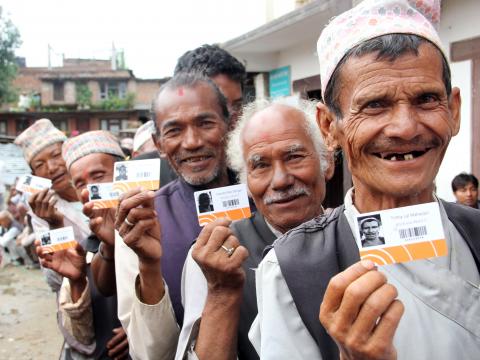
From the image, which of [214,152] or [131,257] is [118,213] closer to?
[131,257]

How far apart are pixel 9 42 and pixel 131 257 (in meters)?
33.4

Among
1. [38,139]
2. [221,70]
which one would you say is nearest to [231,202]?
[221,70]

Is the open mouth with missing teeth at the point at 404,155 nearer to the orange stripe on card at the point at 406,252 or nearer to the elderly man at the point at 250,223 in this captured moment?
the orange stripe on card at the point at 406,252

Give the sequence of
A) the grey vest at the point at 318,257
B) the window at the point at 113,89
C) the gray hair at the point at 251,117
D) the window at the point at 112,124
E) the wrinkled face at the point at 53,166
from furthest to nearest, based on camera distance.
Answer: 1. the window at the point at 113,89
2. the window at the point at 112,124
3. the wrinkled face at the point at 53,166
4. the gray hair at the point at 251,117
5. the grey vest at the point at 318,257

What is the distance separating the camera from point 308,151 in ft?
6.67

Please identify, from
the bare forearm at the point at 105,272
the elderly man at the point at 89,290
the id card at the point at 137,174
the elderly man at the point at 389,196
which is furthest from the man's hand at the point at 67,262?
the elderly man at the point at 389,196

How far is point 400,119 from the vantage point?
1.26m

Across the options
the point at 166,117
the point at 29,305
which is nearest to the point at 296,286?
the point at 166,117

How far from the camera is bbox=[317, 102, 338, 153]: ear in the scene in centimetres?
149

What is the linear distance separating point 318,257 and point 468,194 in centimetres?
419

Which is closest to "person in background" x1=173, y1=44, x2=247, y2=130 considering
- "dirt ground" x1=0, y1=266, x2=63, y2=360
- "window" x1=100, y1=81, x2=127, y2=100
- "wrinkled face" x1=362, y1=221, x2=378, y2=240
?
"wrinkled face" x1=362, y1=221, x2=378, y2=240

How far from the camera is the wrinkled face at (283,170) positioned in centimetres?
196

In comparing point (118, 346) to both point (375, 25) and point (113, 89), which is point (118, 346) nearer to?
point (375, 25)

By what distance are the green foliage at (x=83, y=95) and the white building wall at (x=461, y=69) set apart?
38.0 metres
